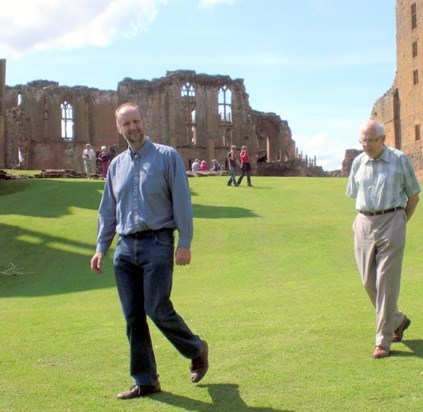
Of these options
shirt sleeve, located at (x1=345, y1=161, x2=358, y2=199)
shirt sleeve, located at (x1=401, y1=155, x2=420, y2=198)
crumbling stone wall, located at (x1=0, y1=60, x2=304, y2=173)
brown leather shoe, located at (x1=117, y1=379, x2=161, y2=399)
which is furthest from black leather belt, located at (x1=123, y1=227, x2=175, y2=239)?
crumbling stone wall, located at (x1=0, y1=60, x2=304, y2=173)

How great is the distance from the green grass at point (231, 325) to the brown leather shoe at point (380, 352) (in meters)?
0.09

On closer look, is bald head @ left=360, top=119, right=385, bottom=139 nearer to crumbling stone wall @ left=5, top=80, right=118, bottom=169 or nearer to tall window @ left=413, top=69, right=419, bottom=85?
tall window @ left=413, top=69, right=419, bottom=85

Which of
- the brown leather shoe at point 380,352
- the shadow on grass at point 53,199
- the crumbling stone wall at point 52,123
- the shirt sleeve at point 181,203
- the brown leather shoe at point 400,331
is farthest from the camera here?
the crumbling stone wall at point 52,123

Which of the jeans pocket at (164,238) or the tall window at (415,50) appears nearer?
the jeans pocket at (164,238)

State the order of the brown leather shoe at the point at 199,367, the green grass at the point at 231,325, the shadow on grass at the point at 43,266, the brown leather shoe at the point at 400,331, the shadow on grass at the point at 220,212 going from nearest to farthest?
the green grass at the point at 231,325 < the brown leather shoe at the point at 199,367 < the brown leather shoe at the point at 400,331 < the shadow on grass at the point at 43,266 < the shadow on grass at the point at 220,212

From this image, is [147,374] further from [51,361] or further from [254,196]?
[254,196]

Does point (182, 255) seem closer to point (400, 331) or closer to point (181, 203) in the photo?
point (181, 203)

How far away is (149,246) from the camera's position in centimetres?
556

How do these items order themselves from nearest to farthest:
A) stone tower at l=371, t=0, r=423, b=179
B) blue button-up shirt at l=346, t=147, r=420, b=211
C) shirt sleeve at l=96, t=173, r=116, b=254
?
shirt sleeve at l=96, t=173, r=116, b=254
blue button-up shirt at l=346, t=147, r=420, b=211
stone tower at l=371, t=0, r=423, b=179

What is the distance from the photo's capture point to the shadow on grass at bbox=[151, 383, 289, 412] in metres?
5.22

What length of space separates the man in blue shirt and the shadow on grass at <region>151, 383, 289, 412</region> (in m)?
0.15

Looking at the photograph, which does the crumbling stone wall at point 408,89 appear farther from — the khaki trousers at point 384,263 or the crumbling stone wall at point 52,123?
the khaki trousers at point 384,263

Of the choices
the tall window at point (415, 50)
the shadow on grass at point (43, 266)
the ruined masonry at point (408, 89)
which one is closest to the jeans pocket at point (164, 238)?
the shadow on grass at point (43, 266)

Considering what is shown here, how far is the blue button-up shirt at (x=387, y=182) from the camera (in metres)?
6.64
